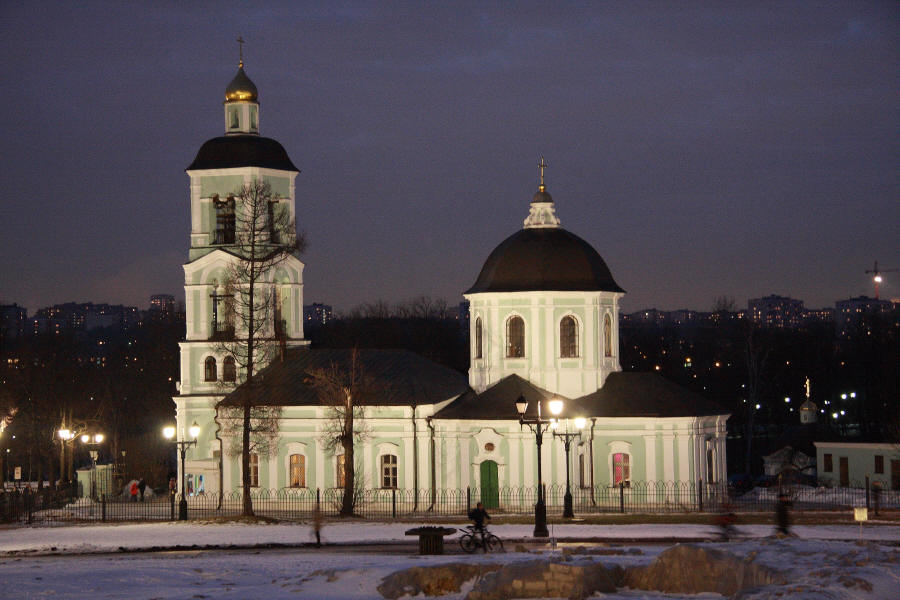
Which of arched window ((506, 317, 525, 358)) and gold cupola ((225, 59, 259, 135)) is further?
gold cupola ((225, 59, 259, 135))

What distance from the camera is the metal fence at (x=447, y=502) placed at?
4175 centimetres

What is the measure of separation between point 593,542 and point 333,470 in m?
18.6

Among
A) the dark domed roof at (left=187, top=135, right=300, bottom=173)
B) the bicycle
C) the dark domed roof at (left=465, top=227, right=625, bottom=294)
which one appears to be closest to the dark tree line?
the dark domed roof at (left=187, top=135, right=300, bottom=173)

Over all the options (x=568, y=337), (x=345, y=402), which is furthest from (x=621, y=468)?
(x=345, y=402)

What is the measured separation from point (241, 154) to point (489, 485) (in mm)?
15743

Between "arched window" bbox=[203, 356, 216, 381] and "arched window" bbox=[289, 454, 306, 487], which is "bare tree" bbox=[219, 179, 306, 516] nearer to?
"arched window" bbox=[203, 356, 216, 381]

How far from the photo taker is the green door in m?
45.3

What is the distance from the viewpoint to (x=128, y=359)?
112m

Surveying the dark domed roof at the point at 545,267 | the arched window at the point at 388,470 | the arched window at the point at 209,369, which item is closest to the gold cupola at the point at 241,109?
the arched window at the point at 209,369

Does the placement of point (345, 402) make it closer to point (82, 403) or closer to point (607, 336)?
point (607, 336)

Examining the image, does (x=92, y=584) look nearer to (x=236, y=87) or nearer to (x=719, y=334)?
(x=236, y=87)

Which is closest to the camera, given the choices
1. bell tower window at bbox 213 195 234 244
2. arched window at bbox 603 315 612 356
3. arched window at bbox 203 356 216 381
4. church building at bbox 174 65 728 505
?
church building at bbox 174 65 728 505

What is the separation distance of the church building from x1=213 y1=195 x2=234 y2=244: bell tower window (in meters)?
0.05

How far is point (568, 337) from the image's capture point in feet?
156
